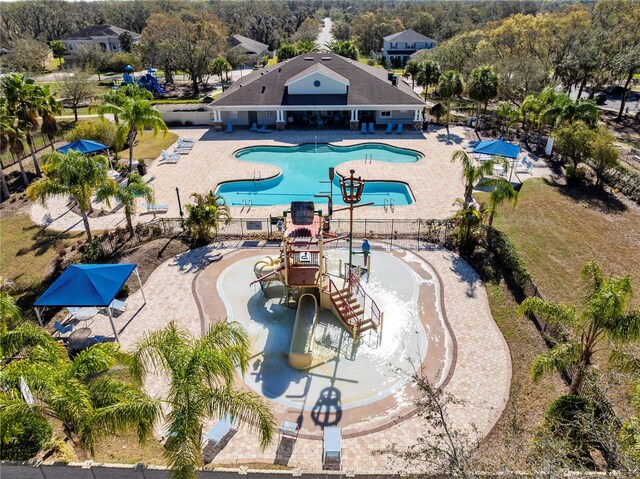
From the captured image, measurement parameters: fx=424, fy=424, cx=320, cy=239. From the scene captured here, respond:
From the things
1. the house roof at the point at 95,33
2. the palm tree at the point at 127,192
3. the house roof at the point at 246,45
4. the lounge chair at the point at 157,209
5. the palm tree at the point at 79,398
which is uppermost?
the house roof at the point at 95,33

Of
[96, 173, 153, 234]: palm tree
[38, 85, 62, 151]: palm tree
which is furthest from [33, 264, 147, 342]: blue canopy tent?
[38, 85, 62, 151]: palm tree

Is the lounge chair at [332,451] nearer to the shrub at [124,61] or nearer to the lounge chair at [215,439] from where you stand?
the lounge chair at [215,439]

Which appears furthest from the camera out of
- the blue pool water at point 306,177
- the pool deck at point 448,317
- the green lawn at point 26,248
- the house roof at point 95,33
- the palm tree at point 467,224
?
the house roof at point 95,33

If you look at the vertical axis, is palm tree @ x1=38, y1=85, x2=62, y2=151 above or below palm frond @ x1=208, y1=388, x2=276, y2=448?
above

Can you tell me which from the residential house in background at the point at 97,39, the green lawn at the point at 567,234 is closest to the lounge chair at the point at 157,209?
the green lawn at the point at 567,234

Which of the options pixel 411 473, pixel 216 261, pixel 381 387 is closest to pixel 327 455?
pixel 411 473

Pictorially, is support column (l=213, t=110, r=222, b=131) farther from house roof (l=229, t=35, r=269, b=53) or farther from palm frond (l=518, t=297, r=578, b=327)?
house roof (l=229, t=35, r=269, b=53)
